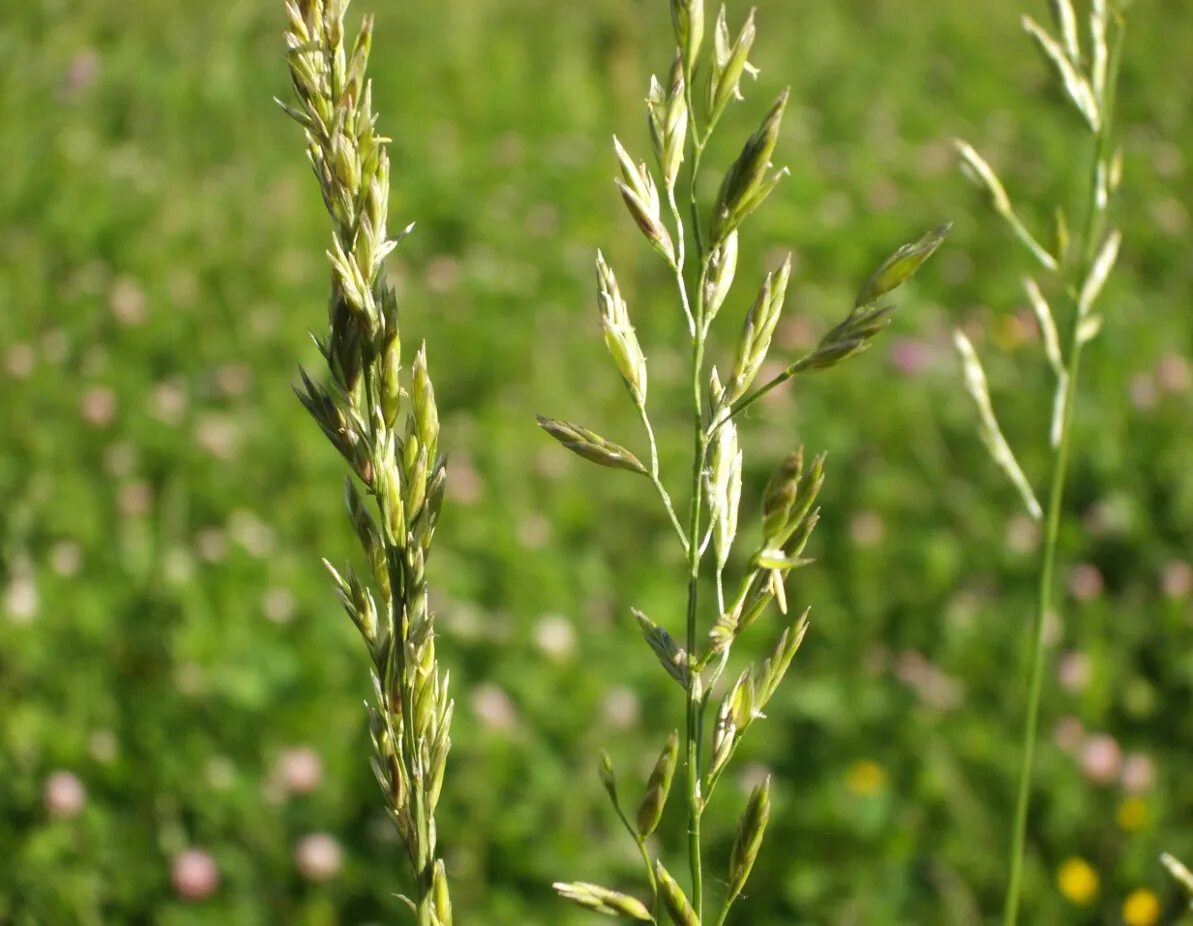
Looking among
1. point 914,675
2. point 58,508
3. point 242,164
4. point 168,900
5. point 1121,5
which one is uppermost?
point 1121,5

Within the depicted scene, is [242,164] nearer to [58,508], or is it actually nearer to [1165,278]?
[58,508]

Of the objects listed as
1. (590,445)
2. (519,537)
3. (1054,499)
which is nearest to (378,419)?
(590,445)

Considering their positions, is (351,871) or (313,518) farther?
(313,518)

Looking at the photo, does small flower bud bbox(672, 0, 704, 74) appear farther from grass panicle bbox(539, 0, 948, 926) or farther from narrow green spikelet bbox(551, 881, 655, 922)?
narrow green spikelet bbox(551, 881, 655, 922)

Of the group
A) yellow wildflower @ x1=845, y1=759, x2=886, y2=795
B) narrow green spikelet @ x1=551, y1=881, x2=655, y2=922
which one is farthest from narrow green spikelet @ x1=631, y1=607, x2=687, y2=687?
yellow wildflower @ x1=845, y1=759, x2=886, y2=795

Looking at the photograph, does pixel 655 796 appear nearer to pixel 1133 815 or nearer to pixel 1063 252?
pixel 1063 252

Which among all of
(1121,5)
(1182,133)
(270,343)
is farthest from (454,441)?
(1182,133)
